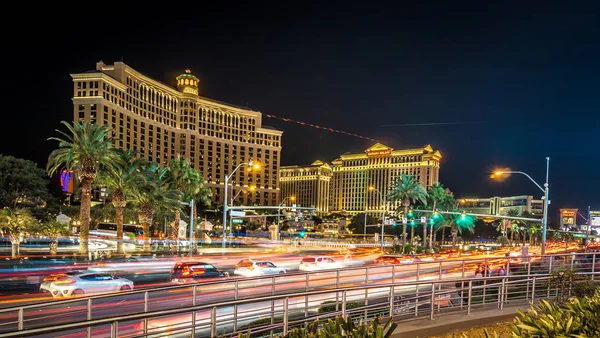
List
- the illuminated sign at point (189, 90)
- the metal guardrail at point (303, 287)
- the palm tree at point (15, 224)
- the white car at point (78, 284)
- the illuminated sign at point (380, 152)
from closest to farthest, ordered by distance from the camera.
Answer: the metal guardrail at point (303, 287), the white car at point (78, 284), the palm tree at point (15, 224), the illuminated sign at point (189, 90), the illuminated sign at point (380, 152)

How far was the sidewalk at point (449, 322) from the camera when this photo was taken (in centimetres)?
938

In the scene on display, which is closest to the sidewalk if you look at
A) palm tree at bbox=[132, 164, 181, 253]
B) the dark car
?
the dark car

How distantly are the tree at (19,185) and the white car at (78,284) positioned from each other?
40.7m

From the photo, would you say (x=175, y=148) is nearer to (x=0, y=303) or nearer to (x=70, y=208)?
(x=70, y=208)

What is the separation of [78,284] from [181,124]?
149 meters

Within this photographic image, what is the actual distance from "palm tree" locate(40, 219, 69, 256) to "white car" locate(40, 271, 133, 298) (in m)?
17.5

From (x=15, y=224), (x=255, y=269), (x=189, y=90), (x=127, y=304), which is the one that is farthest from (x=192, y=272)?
(x=189, y=90)

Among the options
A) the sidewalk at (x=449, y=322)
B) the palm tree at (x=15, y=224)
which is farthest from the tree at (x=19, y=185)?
the sidewalk at (x=449, y=322)

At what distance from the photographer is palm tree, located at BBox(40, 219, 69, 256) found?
35394mm

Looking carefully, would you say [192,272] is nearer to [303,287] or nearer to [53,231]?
[303,287]

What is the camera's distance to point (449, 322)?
408 inches

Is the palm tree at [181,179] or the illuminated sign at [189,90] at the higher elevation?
the illuminated sign at [189,90]

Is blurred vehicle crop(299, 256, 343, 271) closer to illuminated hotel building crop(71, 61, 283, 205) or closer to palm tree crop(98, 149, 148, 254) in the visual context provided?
palm tree crop(98, 149, 148, 254)

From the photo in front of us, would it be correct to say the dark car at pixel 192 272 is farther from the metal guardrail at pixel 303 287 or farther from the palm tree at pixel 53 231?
the palm tree at pixel 53 231
